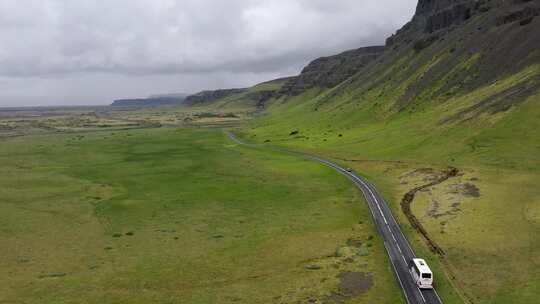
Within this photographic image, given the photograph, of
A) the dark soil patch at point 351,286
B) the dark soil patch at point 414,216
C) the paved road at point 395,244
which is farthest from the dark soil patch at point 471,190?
the dark soil patch at point 351,286

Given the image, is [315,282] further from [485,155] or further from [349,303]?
[485,155]

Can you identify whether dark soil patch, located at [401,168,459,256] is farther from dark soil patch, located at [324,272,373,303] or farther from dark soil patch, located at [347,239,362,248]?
dark soil patch, located at [324,272,373,303]

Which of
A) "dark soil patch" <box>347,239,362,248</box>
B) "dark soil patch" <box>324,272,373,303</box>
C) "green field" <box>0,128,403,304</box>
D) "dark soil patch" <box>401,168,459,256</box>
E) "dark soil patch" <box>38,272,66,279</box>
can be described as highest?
"dark soil patch" <box>401,168,459,256</box>

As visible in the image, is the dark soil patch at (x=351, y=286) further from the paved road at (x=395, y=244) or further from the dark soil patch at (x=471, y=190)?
the dark soil patch at (x=471, y=190)

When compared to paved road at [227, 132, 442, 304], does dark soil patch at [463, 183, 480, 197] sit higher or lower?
higher

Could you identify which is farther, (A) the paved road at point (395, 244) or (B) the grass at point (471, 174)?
(B) the grass at point (471, 174)

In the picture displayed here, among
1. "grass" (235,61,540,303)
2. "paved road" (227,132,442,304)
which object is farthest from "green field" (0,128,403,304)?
"grass" (235,61,540,303)

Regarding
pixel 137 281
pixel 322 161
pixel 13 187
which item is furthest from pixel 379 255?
pixel 13 187
